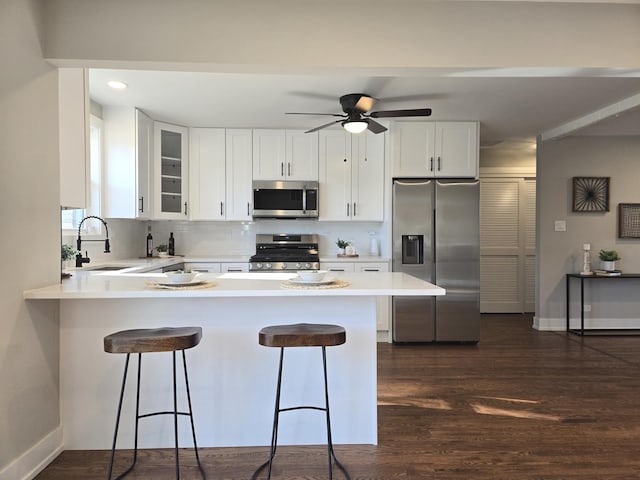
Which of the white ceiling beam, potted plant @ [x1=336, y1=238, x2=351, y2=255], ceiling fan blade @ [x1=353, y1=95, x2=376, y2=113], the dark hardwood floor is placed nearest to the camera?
the dark hardwood floor

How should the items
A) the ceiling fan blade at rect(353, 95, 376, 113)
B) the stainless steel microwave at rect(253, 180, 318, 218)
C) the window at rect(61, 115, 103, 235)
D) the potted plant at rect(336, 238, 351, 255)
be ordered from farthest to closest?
the potted plant at rect(336, 238, 351, 255)
the stainless steel microwave at rect(253, 180, 318, 218)
the window at rect(61, 115, 103, 235)
the ceiling fan blade at rect(353, 95, 376, 113)

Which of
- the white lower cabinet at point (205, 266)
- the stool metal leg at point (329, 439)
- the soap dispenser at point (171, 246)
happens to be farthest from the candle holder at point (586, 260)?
the soap dispenser at point (171, 246)

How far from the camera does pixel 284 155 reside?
4.52 meters

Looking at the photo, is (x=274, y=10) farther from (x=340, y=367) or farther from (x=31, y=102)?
(x=340, y=367)

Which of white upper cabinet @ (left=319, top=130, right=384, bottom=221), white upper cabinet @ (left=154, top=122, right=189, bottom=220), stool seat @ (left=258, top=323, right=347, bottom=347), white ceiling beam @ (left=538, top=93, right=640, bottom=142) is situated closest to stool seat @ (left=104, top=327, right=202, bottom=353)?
stool seat @ (left=258, top=323, right=347, bottom=347)

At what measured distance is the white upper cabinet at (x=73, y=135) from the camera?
223 centimetres

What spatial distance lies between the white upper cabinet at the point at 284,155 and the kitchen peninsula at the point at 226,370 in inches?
95.8

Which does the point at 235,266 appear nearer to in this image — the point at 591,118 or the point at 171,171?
the point at 171,171

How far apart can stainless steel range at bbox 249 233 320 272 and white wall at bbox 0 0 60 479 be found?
233cm

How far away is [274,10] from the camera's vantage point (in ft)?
6.90

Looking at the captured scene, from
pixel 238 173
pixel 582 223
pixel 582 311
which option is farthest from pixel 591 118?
pixel 238 173

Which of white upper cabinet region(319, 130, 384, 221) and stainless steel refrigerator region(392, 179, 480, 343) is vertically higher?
white upper cabinet region(319, 130, 384, 221)

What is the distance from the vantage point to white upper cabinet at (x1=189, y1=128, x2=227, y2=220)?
4.51 metres

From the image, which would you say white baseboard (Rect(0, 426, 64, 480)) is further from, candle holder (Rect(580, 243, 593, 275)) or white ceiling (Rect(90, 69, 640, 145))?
candle holder (Rect(580, 243, 593, 275))
